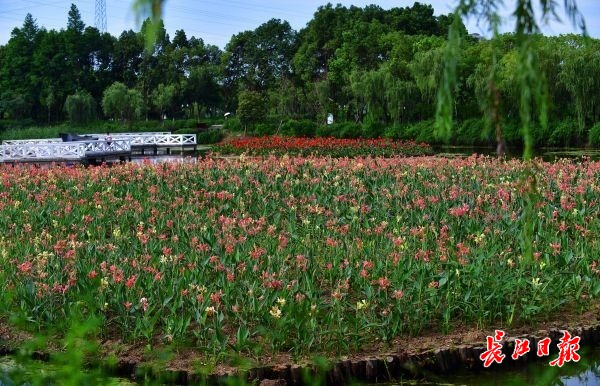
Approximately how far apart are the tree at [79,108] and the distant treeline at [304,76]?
0.30ft

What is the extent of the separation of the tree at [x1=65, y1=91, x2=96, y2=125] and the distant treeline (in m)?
0.09

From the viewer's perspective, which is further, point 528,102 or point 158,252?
point 158,252

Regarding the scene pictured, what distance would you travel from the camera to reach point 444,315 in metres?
6.98

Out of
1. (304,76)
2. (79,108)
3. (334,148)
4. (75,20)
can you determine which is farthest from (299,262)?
(75,20)

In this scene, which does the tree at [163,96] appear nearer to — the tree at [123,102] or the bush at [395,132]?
the tree at [123,102]

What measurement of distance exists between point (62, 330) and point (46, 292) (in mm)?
477

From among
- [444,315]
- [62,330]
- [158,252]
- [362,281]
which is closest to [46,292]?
[62,330]

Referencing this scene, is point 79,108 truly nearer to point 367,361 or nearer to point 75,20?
point 75,20

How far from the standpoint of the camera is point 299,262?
7770 mm

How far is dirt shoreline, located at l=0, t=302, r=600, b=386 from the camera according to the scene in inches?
246

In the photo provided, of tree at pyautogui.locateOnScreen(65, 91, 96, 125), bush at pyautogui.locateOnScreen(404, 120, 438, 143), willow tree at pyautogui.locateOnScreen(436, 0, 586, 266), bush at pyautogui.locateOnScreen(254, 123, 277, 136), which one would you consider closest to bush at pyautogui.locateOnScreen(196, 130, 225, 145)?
bush at pyautogui.locateOnScreen(254, 123, 277, 136)

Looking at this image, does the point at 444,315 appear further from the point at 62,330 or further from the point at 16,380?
the point at 16,380

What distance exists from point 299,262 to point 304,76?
5664 cm

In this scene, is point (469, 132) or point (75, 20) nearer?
point (469, 132)
